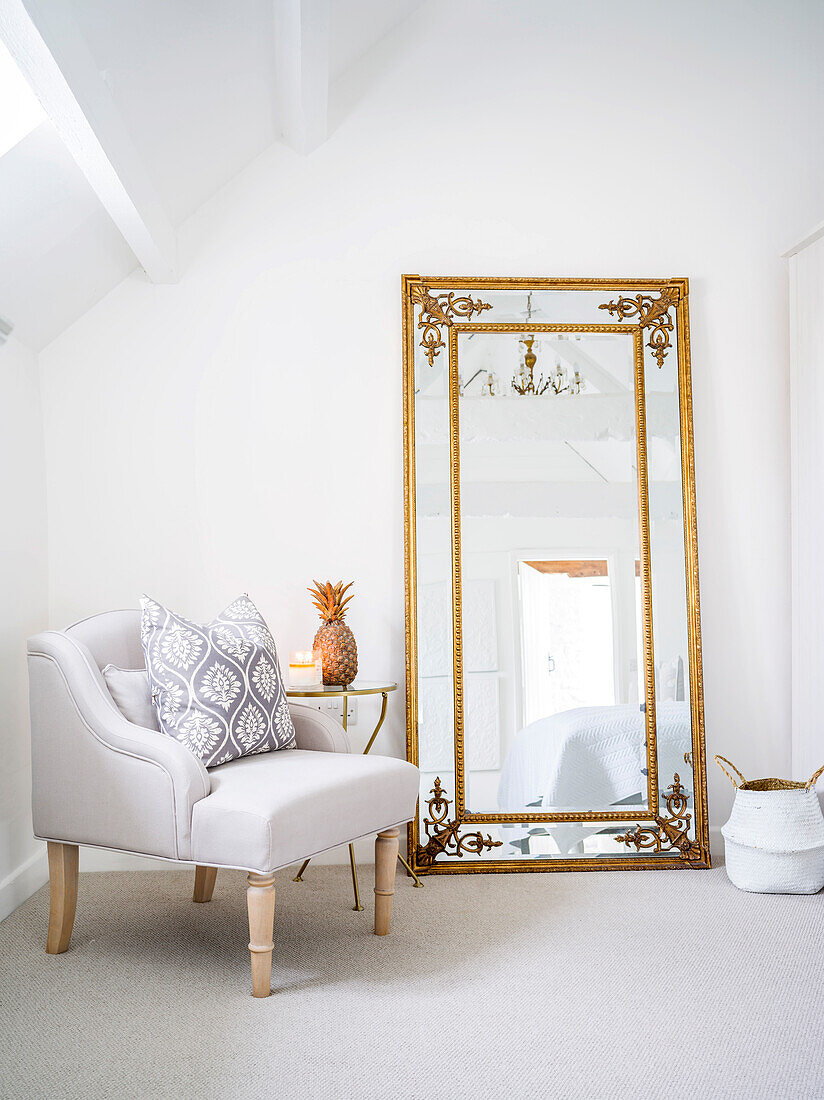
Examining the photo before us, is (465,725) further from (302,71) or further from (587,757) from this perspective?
(302,71)

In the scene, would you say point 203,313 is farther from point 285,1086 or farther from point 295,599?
point 285,1086

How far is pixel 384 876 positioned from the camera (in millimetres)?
2285

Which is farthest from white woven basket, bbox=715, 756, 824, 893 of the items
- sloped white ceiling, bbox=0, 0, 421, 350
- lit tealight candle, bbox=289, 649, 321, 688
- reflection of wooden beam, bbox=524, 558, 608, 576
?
sloped white ceiling, bbox=0, 0, 421, 350

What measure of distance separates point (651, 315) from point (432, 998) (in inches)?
91.8

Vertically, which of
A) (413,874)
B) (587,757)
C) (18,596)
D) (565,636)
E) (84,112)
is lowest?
(413,874)

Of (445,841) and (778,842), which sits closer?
(778,842)

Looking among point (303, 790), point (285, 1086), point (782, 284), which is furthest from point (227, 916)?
point (782, 284)

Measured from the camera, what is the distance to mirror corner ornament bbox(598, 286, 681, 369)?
3133 millimetres

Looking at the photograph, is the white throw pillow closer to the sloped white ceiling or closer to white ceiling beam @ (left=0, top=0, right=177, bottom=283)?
the sloped white ceiling

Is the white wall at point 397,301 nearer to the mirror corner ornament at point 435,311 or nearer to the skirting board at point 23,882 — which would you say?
the mirror corner ornament at point 435,311

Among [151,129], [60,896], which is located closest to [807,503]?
[151,129]

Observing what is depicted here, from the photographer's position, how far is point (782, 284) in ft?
10.6

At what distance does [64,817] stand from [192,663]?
0.47 metres

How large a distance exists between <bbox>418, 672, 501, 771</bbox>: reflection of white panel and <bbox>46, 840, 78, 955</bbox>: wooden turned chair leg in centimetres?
118
